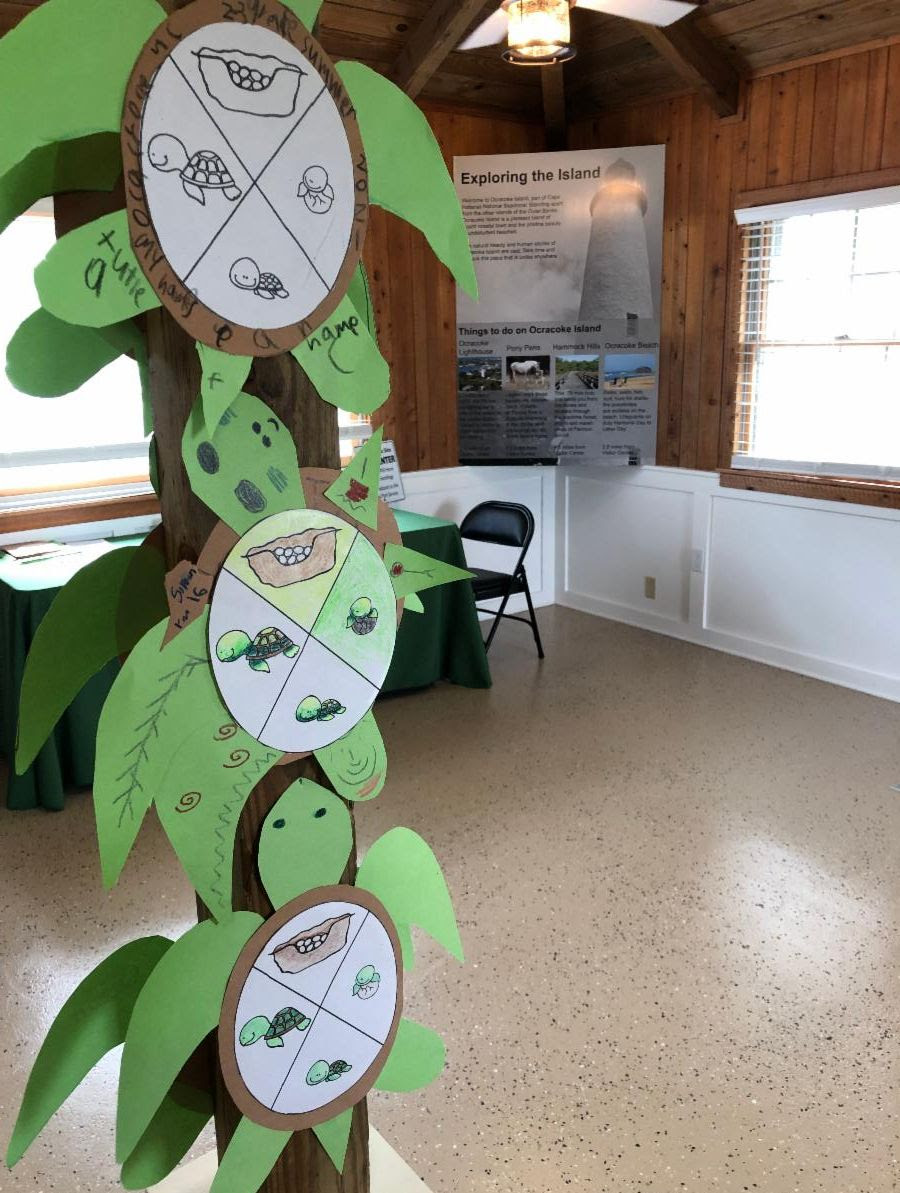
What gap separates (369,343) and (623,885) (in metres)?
2.22

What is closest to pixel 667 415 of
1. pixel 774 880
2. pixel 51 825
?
pixel 774 880

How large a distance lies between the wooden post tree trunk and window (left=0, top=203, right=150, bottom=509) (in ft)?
10.4

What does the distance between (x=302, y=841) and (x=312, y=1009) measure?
21 cm

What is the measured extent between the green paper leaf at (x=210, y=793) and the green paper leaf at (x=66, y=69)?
1.69ft

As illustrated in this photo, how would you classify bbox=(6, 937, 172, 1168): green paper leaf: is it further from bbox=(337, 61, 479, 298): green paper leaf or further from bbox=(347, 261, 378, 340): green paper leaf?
bbox=(337, 61, 479, 298): green paper leaf

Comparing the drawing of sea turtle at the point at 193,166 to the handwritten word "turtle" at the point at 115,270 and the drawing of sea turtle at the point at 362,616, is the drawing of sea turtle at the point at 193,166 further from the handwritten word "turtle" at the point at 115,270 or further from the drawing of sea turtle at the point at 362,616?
the drawing of sea turtle at the point at 362,616

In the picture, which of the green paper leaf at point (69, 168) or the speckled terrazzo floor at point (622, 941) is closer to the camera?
the green paper leaf at point (69, 168)

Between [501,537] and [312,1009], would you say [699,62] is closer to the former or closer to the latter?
[501,537]

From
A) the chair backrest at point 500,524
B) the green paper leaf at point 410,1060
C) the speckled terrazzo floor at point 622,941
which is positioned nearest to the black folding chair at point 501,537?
the chair backrest at point 500,524

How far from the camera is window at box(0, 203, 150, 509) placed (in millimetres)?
3908

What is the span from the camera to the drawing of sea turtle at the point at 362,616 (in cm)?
105

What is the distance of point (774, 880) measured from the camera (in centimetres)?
288

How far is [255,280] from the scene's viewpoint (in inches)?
35.5

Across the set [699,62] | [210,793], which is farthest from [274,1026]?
[699,62]
